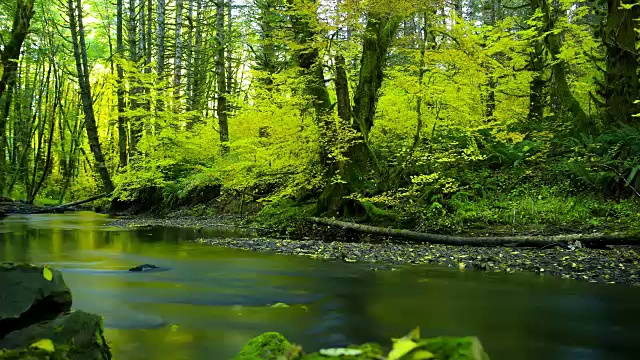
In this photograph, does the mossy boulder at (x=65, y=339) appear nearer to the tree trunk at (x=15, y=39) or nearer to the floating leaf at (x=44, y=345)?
the floating leaf at (x=44, y=345)

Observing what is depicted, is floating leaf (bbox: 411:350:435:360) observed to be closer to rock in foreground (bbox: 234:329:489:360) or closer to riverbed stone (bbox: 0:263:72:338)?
rock in foreground (bbox: 234:329:489:360)

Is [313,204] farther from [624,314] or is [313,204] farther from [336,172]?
[624,314]

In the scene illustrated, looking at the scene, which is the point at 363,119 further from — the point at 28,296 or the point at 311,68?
the point at 28,296

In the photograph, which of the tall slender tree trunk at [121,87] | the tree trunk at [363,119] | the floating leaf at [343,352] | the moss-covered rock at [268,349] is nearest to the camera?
the floating leaf at [343,352]

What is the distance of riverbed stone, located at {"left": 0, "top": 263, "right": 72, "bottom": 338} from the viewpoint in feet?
10.5

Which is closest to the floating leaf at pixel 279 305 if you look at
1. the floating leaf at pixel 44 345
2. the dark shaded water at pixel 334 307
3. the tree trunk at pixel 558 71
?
the dark shaded water at pixel 334 307

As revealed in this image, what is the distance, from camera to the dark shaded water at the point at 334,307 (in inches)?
160

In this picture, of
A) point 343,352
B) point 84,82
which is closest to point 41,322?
point 343,352

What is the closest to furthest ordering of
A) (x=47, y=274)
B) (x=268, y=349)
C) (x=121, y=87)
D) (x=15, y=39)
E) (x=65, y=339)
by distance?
(x=268, y=349)
(x=65, y=339)
(x=47, y=274)
(x=15, y=39)
(x=121, y=87)

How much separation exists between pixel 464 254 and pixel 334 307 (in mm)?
3641

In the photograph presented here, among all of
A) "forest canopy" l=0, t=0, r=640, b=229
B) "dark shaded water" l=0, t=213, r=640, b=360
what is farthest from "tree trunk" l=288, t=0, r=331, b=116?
"dark shaded water" l=0, t=213, r=640, b=360

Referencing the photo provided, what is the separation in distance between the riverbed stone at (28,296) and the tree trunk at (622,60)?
11.1 metres

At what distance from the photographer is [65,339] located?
9.78 feet

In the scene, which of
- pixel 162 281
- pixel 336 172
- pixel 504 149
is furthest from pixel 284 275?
pixel 504 149
